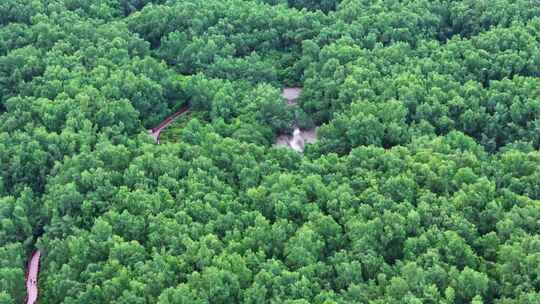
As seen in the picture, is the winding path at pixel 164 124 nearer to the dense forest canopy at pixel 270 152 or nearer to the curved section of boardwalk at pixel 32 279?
the dense forest canopy at pixel 270 152

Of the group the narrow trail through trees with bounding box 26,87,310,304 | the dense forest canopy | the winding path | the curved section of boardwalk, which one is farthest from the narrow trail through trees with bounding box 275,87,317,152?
the curved section of boardwalk

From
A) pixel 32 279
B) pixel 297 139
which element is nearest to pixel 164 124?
pixel 297 139

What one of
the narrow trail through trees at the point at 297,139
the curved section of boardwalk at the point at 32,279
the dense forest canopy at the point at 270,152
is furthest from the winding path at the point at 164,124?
the curved section of boardwalk at the point at 32,279

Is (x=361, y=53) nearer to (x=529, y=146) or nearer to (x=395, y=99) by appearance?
(x=395, y=99)

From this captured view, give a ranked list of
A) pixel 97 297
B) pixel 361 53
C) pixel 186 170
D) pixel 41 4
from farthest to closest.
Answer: pixel 41 4
pixel 361 53
pixel 186 170
pixel 97 297

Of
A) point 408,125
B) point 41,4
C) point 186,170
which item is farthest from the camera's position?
point 41,4

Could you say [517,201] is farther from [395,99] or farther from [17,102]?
[17,102]

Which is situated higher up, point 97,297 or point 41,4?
point 41,4

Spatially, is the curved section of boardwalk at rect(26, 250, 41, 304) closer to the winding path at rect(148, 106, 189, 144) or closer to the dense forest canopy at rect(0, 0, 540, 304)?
the dense forest canopy at rect(0, 0, 540, 304)

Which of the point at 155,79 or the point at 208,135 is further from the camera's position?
the point at 155,79

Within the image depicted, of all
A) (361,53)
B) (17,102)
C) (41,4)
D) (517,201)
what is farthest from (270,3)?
(517,201)
